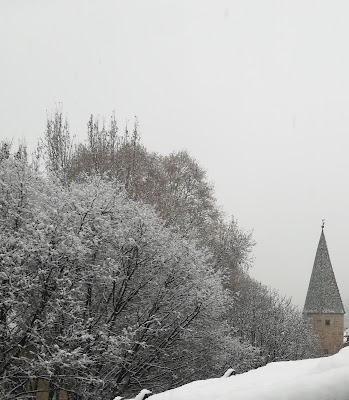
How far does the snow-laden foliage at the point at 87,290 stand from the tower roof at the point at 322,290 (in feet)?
114

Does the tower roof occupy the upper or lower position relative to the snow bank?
upper

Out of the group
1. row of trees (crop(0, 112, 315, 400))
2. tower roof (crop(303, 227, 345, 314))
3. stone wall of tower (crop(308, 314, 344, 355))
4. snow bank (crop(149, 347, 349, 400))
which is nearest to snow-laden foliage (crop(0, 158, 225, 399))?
row of trees (crop(0, 112, 315, 400))

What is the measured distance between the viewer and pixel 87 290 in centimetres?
1697

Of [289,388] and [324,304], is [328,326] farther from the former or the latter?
[289,388]

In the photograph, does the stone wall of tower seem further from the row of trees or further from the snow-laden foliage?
the snow-laden foliage

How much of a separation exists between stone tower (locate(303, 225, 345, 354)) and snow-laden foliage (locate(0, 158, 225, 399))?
34817mm

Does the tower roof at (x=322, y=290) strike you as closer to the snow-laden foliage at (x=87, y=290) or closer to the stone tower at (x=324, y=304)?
the stone tower at (x=324, y=304)

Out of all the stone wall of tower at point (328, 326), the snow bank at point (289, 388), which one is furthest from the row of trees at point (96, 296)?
the stone wall of tower at point (328, 326)

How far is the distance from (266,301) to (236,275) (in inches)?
125

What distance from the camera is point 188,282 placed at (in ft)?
63.5

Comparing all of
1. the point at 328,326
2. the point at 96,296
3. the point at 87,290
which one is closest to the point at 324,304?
the point at 328,326

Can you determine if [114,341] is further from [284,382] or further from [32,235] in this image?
[284,382]

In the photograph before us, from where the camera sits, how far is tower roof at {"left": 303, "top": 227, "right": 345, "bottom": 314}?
5316 cm

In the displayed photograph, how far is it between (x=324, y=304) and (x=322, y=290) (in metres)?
1.38
